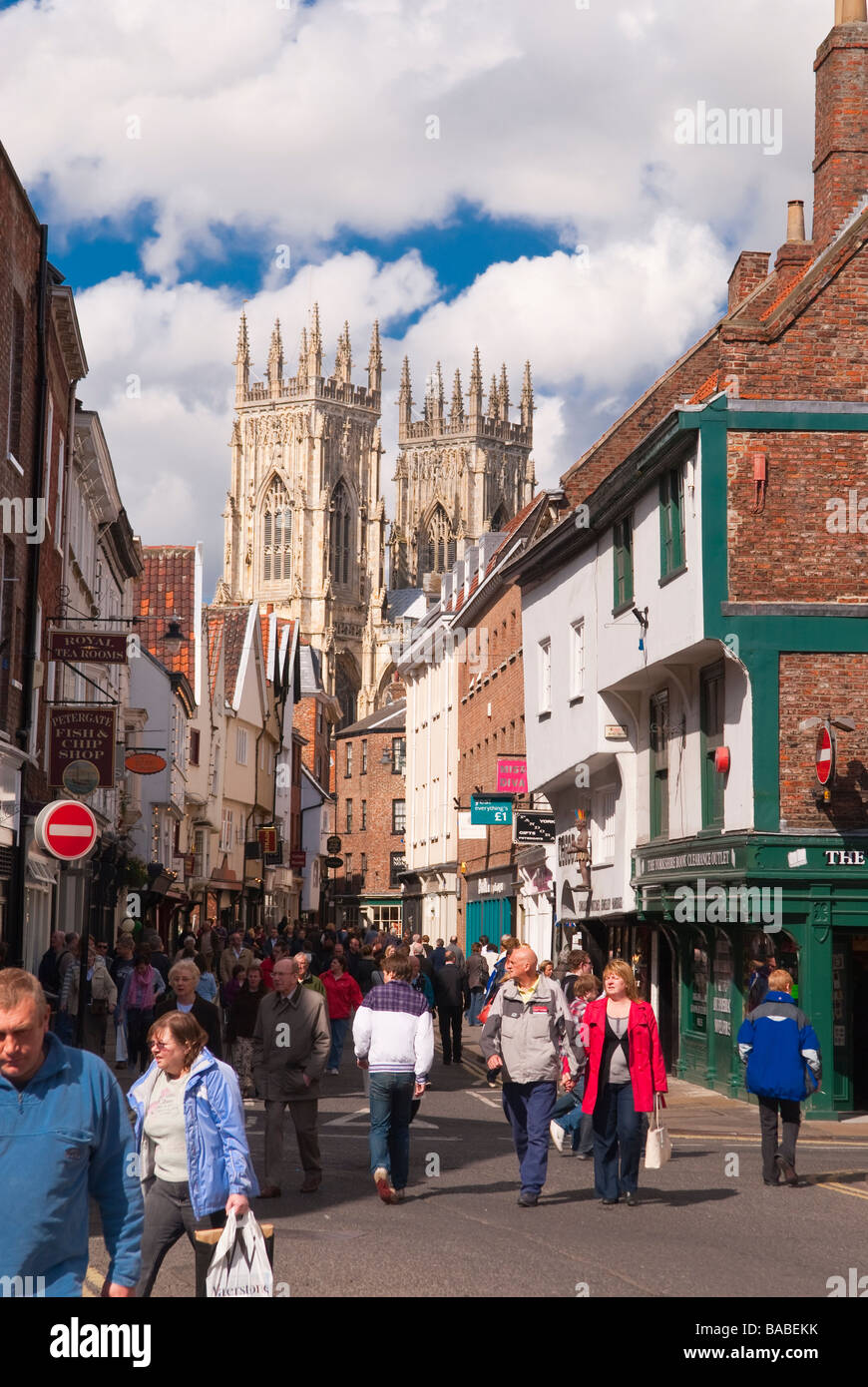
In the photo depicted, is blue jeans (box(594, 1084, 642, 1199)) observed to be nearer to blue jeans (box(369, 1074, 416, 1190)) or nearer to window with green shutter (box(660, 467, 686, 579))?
blue jeans (box(369, 1074, 416, 1190))

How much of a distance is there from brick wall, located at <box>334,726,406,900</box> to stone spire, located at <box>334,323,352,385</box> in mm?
66820

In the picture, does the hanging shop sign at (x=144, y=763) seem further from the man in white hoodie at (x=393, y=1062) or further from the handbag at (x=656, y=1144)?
the handbag at (x=656, y=1144)

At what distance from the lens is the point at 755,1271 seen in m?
9.59

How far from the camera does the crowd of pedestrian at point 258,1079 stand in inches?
207

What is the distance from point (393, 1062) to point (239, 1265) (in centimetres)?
590

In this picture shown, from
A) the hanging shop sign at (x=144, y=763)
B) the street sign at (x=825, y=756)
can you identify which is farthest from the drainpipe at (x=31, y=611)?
the street sign at (x=825, y=756)

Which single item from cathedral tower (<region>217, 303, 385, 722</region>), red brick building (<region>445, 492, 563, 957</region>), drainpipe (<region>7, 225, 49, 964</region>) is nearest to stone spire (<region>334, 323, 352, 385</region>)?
cathedral tower (<region>217, 303, 385, 722</region>)

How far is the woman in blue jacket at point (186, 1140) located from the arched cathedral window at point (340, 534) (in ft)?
501

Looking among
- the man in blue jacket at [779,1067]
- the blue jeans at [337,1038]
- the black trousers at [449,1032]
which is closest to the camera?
the man in blue jacket at [779,1067]

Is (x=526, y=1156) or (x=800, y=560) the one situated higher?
(x=800, y=560)

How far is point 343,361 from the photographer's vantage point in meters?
165
